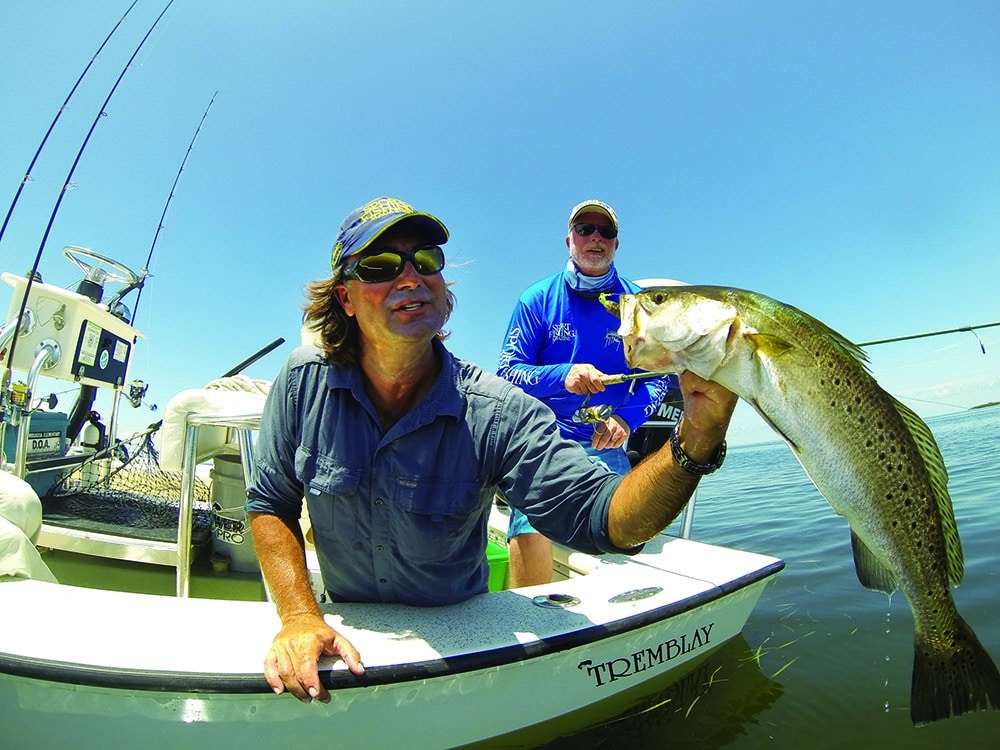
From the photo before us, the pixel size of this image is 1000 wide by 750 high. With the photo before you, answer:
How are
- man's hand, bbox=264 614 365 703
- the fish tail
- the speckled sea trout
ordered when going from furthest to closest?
man's hand, bbox=264 614 365 703
the fish tail
the speckled sea trout

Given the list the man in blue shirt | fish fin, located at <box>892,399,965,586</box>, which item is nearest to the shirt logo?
the man in blue shirt

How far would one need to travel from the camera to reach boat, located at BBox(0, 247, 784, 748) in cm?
172

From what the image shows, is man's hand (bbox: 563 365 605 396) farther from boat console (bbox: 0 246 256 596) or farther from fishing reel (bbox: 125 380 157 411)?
fishing reel (bbox: 125 380 157 411)

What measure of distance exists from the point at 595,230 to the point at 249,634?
2.87 meters

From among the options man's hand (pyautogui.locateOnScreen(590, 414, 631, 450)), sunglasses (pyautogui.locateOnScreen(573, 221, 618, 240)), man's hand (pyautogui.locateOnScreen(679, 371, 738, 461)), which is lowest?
man's hand (pyautogui.locateOnScreen(590, 414, 631, 450))

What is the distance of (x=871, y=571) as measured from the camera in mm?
1517

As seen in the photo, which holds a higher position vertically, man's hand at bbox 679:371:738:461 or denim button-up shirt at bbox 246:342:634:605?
man's hand at bbox 679:371:738:461

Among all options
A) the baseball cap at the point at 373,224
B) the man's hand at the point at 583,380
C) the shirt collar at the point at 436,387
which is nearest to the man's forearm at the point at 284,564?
the shirt collar at the point at 436,387

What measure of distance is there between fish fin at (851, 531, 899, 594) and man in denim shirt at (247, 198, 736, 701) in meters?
0.67

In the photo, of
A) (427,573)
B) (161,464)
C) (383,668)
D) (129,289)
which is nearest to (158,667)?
(383,668)

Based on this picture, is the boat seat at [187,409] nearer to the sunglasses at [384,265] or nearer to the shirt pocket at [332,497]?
the shirt pocket at [332,497]

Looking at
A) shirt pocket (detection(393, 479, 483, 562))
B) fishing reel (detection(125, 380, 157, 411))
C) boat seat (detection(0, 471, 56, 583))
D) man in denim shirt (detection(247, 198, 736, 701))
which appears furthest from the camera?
fishing reel (detection(125, 380, 157, 411))

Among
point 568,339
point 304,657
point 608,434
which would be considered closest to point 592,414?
point 608,434

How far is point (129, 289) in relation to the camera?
18.3ft
